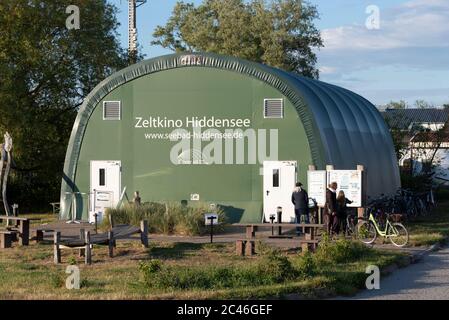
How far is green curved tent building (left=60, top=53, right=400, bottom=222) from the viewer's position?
2742 cm

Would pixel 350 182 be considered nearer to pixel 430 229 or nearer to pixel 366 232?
pixel 430 229

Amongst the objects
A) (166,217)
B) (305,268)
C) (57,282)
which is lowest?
(57,282)

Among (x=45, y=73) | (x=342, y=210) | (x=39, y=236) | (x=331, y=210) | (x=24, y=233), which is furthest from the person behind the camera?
(x=45, y=73)

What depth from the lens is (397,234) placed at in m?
20.8

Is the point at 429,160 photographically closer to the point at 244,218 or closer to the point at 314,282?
the point at 244,218

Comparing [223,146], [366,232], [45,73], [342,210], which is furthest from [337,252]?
[45,73]

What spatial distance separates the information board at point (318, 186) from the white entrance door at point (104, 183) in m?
7.54

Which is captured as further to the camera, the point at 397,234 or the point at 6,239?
the point at 397,234

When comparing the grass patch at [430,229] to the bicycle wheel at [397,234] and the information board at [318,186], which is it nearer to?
the bicycle wheel at [397,234]

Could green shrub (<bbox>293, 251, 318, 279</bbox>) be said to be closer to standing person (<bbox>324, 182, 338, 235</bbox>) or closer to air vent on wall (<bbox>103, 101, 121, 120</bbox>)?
standing person (<bbox>324, 182, 338, 235</bbox>)

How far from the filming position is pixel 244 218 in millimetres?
27547

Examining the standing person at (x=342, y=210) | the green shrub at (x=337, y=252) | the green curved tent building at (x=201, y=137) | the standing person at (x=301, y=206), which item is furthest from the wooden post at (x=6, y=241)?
the standing person at (x=342, y=210)

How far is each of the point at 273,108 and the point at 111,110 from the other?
5846 millimetres
